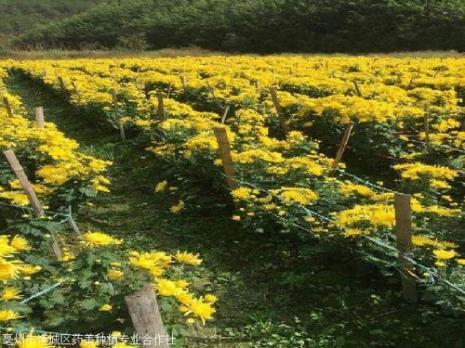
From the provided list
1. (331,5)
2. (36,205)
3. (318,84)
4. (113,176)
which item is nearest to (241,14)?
(331,5)

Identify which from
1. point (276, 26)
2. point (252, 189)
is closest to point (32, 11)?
point (276, 26)

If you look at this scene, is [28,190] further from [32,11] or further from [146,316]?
[32,11]

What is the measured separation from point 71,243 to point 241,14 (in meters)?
53.8

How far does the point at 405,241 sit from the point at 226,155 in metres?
2.83

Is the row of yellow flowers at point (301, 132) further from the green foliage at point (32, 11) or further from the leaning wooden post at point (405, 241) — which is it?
the green foliage at point (32, 11)

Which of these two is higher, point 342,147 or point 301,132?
point 342,147

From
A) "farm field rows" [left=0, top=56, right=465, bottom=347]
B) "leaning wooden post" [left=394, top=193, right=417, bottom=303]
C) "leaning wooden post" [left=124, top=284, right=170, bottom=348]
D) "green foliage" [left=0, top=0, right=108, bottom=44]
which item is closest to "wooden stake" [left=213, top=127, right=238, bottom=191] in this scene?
"farm field rows" [left=0, top=56, right=465, bottom=347]

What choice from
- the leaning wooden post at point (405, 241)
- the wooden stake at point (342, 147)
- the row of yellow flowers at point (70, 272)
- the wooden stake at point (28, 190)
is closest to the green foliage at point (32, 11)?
the wooden stake at point (342, 147)

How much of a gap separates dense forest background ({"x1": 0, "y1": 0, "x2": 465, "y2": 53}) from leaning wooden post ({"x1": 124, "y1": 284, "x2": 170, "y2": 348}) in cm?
4356

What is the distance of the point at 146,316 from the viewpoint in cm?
302

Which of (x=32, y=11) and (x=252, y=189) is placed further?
(x=32, y=11)

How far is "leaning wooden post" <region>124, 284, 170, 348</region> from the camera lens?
298 centimetres

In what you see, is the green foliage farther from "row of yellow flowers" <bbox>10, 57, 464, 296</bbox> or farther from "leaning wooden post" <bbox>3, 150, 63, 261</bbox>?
"leaning wooden post" <bbox>3, 150, 63, 261</bbox>

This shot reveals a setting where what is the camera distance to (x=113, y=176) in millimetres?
10305
